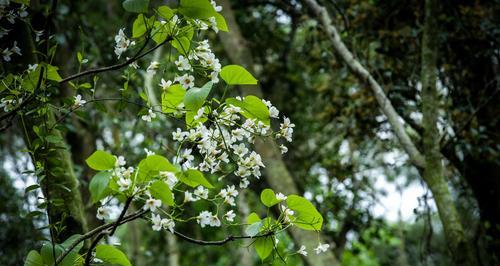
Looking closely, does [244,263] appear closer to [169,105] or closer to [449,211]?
[449,211]

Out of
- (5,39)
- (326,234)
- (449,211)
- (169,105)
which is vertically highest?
(326,234)

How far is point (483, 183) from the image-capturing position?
14.2ft

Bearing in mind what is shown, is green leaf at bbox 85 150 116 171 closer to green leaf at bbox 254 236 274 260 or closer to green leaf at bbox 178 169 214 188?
green leaf at bbox 178 169 214 188

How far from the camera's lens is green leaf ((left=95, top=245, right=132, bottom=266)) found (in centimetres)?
136

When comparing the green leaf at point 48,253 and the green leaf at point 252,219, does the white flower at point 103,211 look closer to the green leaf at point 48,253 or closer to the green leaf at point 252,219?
the green leaf at point 48,253

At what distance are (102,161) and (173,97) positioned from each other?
0.36 meters

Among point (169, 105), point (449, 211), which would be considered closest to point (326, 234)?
point (449, 211)

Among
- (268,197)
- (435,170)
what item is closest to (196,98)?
(268,197)

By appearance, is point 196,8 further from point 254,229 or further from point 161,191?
point 254,229

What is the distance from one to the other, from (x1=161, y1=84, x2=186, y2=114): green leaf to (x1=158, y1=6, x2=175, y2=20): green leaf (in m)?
0.20

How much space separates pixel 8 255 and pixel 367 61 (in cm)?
347

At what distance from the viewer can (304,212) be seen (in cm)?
145

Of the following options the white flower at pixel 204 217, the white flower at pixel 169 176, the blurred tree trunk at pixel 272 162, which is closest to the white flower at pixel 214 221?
the white flower at pixel 204 217

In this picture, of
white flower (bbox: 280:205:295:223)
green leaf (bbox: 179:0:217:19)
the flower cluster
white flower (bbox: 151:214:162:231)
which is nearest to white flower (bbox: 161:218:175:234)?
white flower (bbox: 151:214:162:231)
